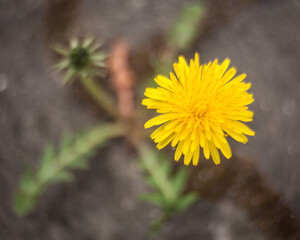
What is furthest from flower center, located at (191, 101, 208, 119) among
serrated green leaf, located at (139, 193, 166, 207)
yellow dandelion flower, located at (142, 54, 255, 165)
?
serrated green leaf, located at (139, 193, 166, 207)

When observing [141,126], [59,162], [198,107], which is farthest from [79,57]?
[141,126]

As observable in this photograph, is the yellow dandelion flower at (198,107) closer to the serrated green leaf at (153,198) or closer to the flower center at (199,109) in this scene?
the flower center at (199,109)

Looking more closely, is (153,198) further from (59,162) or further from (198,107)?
(59,162)

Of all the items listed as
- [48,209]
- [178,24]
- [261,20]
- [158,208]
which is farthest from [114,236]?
[261,20]

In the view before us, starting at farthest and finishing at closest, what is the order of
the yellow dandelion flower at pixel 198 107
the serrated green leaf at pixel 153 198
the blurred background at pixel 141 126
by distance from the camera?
the blurred background at pixel 141 126
the serrated green leaf at pixel 153 198
the yellow dandelion flower at pixel 198 107

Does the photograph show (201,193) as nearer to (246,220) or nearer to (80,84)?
(246,220)

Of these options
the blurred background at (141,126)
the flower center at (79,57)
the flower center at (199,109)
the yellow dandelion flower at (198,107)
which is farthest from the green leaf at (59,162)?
the flower center at (199,109)
